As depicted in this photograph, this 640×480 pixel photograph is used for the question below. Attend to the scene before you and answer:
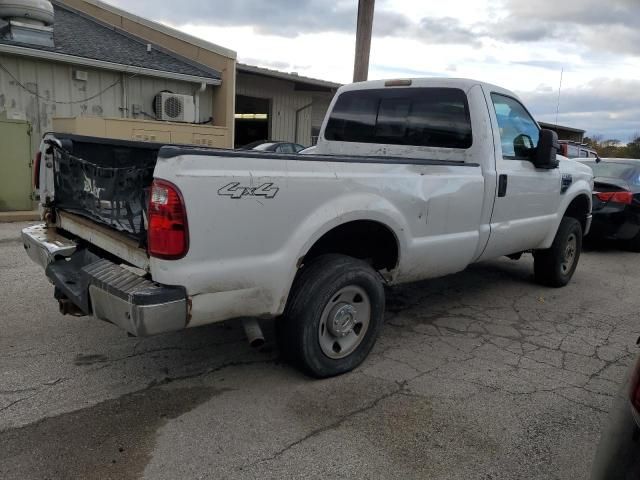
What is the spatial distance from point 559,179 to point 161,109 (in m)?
9.43

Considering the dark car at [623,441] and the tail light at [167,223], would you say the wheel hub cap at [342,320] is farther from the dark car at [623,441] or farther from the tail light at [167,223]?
the dark car at [623,441]

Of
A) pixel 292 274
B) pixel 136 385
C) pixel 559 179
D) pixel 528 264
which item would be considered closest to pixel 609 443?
pixel 292 274

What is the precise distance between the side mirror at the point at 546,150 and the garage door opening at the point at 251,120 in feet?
46.8

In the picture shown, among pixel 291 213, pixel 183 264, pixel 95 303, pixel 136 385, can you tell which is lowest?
pixel 136 385

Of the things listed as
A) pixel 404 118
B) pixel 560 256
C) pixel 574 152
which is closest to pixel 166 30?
pixel 404 118

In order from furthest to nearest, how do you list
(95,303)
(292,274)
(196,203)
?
(292,274)
(95,303)
(196,203)

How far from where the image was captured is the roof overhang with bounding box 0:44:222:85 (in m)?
10.1

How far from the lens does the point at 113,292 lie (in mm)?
2766

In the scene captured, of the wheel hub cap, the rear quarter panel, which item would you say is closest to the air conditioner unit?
the rear quarter panel

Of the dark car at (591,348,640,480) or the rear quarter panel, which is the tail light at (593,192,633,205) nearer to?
the rear quarter panel

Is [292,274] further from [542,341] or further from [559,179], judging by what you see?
[559,179]

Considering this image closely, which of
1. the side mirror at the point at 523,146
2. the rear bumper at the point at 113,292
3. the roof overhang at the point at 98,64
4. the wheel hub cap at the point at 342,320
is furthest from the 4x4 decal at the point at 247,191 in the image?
the roof overhang at the point at 98,64

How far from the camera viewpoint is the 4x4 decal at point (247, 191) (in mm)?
2725

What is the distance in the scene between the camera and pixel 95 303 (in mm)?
2930
